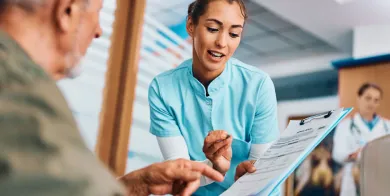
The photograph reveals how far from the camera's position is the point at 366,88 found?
3.43m

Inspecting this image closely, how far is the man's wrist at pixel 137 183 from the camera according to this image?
762 millimetres

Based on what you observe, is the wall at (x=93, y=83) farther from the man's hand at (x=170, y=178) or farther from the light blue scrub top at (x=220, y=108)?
the man's hand at (x=170, y=178)

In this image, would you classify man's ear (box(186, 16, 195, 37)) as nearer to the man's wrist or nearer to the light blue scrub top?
the light blue scrub top

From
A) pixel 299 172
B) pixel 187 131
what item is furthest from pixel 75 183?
pixel 299 172

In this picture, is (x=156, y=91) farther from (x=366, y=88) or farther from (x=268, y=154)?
(x=366, y=88)

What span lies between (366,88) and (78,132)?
343cm

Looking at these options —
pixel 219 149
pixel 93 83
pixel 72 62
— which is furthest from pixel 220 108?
pixel 93 83

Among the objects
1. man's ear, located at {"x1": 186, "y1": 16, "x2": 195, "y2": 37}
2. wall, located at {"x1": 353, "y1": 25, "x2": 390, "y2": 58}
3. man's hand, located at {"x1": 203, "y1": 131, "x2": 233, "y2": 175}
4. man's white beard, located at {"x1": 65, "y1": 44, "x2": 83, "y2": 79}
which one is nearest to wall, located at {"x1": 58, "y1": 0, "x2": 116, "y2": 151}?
man's ear, located at {"x1": 186, "y1": 16, "x2": 195, "y2": 37}

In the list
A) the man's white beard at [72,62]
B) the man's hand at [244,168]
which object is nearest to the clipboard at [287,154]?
the man's hand at [244,168]

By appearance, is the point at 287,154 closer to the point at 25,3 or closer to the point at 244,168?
the point at 244,168

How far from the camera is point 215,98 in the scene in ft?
3.62

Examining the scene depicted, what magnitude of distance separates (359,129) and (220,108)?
2610 millimetres

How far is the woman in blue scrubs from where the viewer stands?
108 cm

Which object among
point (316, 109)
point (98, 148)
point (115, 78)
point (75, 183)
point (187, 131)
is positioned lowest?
point (316, 109)
